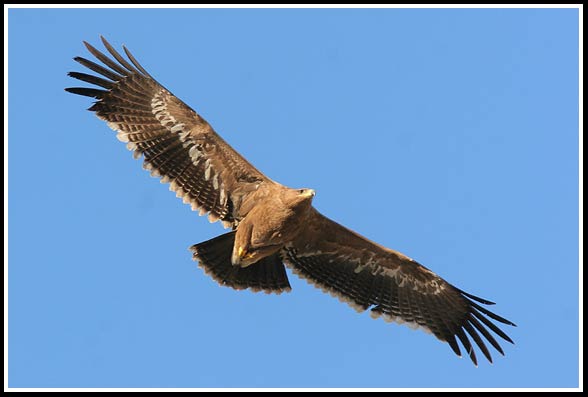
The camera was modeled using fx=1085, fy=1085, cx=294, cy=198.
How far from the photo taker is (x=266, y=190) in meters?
14.1

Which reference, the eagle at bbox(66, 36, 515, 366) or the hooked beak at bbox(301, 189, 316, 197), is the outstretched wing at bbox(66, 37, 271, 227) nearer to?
the eagle at bbox(66, 36, 515, 366)

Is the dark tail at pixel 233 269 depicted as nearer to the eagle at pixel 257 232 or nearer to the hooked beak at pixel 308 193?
the eagle at pixel 257 232

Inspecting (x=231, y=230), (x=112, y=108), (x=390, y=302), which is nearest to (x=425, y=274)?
(x=390, y=302)

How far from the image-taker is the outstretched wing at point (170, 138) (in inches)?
566

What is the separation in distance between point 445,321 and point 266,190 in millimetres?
3156

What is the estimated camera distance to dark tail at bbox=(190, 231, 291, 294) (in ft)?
47.8

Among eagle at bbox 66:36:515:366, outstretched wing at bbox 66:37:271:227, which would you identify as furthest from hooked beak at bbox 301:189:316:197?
outstretched wing at bbox 66:37:271:227

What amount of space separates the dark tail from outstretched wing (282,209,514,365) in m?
0.24

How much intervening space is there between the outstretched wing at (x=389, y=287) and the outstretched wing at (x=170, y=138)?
121 centimetres

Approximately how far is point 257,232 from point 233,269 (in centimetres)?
104

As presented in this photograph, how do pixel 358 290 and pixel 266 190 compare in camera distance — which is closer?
pixel 266 190

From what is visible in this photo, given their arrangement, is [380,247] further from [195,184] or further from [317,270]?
[195,184]

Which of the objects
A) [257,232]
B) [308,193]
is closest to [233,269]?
[257,232]

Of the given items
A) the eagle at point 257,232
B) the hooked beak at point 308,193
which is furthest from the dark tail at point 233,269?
the hooked beak at point 308,193
